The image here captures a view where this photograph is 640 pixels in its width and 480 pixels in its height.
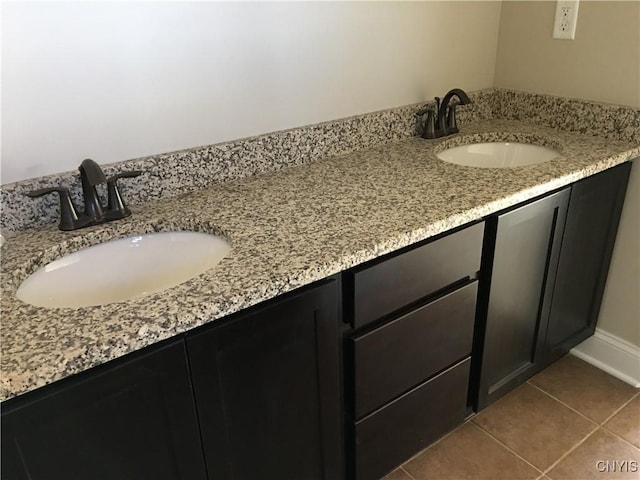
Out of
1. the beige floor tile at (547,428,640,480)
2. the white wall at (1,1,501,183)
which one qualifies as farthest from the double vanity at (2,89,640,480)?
the beige floor tile at (547,428,640,480)

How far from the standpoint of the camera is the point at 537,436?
1.68m

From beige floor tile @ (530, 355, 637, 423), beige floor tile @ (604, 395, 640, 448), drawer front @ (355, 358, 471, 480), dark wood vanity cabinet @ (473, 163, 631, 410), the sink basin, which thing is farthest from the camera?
beige floor tile @ (530, 355, 637, 423)

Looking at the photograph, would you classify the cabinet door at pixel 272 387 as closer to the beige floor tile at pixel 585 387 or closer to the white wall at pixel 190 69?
the white wall at pixel 190 69

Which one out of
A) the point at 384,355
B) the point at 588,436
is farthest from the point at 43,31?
the point at 588,436

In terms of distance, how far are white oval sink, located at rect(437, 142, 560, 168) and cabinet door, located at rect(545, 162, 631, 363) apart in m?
0.23

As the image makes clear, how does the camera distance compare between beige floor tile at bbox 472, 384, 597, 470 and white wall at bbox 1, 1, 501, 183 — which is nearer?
white wall at bbox 1, 1, 501, 183

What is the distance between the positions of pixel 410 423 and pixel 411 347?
0.79ft

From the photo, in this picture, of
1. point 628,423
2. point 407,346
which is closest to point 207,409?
point 407,346

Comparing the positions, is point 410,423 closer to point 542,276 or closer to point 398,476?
point 398,476

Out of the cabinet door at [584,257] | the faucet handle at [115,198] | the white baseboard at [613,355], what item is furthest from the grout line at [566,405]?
the faucet handle at [115,198]

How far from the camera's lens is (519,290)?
1.50m

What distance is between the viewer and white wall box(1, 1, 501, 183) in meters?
1.10

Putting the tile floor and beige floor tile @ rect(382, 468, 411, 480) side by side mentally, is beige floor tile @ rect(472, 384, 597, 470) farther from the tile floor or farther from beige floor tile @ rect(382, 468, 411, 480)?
beige floor tile @ rect(382, 468, 411, 480)

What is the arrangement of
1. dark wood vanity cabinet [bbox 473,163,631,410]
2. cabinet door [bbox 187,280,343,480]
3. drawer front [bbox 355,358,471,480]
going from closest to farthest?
cabinet door [bbox 187,280,343,480] < drawer front [bbox 355,358,471,480] < dark wood vanity cabinet [bbox 473,163,631,410]
